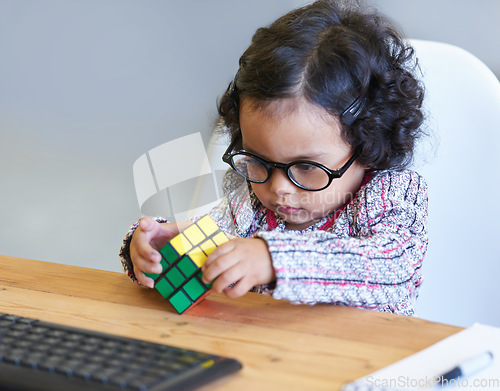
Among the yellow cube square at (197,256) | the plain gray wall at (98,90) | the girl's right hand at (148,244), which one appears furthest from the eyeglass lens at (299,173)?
the plain gray wall at (98,90)

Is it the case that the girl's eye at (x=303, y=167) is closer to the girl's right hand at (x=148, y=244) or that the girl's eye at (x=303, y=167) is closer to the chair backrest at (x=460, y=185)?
the girl's right hand at (x=148, y=244)

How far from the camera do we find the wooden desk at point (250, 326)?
580 millimetres

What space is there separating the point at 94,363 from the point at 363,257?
1.32 feet

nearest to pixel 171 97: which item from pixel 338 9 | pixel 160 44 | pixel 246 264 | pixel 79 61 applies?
pixel 160 44

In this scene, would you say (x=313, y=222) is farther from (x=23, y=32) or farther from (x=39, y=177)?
(x=23, y=32)

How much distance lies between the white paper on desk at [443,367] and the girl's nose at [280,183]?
390 mm

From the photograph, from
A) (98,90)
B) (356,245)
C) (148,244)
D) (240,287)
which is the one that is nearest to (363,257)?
(356,245)

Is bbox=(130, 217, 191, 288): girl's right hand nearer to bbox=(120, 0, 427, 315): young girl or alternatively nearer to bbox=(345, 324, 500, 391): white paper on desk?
bbox=(120, 0, 427, 315): young girl

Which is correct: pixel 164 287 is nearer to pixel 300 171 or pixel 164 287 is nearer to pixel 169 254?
pixel 169 254

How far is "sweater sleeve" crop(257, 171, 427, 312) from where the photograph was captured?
757 mm

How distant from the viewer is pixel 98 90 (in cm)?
300

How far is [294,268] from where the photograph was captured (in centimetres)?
76

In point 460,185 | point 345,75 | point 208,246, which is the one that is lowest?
point 460,185

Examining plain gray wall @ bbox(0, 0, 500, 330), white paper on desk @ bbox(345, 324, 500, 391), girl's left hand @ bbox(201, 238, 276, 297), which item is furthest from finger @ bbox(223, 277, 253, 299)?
plain gray wall @ bbox(0, 0, 500, 330)
